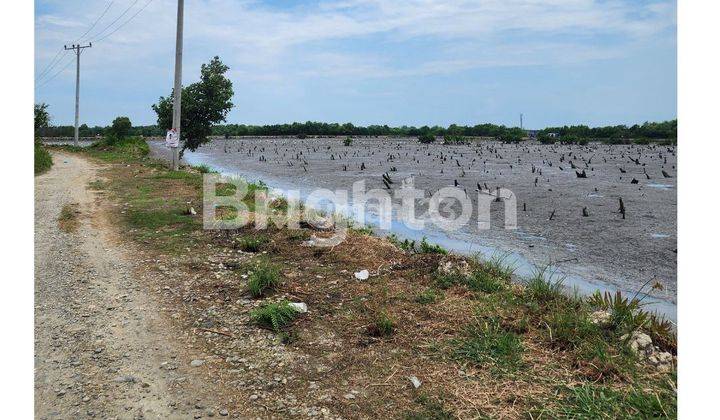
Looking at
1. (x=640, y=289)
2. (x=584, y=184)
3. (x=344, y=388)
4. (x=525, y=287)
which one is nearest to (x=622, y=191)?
(x=584, y=184)

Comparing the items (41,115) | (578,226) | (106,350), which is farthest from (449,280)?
(41,115)

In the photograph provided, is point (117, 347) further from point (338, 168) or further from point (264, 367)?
point (338, 168)

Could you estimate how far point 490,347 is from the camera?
461 cm

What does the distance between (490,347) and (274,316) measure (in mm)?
1982

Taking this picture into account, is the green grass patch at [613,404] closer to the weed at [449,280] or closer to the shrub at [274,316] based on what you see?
the weed at [449,280]

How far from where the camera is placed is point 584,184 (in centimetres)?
1805

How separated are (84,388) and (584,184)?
670 inches

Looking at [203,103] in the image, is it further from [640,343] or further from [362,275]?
[640,343]

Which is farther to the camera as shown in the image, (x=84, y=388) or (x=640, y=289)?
(x=640, y=289)

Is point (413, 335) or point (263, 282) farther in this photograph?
point (263, 282)

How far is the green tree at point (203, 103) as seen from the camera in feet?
71.8

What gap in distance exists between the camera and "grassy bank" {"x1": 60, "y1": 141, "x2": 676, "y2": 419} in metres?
3.86

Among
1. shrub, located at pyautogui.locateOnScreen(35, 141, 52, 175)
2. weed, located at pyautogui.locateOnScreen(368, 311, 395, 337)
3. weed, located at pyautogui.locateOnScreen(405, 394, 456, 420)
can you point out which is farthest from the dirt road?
shrub, located at pyautogui.locateOnScreen(35, 141, 52, 175)

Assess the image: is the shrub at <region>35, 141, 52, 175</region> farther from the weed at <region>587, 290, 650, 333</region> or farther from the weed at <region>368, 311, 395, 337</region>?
the weed at <region>587, 290, 650, 333</region>
